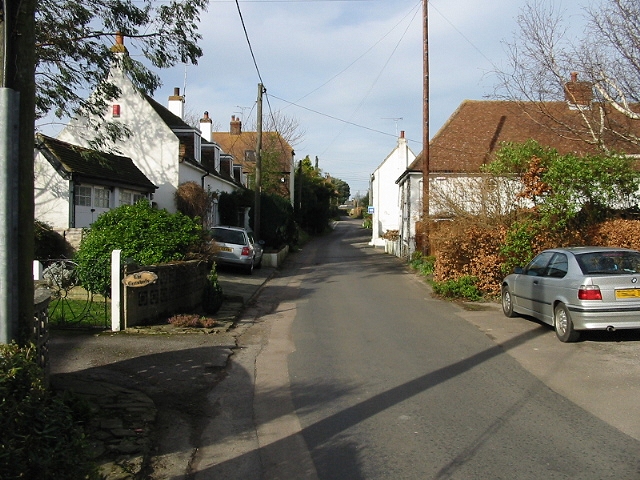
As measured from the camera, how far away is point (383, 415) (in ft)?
20.4

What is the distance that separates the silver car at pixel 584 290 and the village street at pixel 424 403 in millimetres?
392

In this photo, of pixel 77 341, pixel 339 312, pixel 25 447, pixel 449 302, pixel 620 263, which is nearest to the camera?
pixel 25 447

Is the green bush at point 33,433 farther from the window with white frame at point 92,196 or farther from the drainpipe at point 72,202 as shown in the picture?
the window with white frame at point 92,196

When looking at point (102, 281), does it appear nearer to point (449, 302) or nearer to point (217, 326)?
point (217, 326)

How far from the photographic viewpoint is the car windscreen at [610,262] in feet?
32.4

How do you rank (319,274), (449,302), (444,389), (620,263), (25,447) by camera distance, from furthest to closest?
(319,274)
(449,302)
(620,263)
(444,389)
(25,447)

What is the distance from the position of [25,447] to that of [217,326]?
7.94 metres

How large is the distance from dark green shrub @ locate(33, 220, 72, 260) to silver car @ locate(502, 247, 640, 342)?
12586 mm

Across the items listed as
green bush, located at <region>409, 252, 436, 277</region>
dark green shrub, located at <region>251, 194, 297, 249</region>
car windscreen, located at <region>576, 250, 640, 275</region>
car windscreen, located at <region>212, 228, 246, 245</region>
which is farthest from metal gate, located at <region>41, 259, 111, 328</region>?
dark green shrub, located at <region>251, 194, 297, 249</region>

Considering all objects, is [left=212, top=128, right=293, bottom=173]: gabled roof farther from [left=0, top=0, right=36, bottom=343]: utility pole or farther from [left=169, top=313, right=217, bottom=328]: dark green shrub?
[left=0, top=0, right=36, bottom=343]: utility pole

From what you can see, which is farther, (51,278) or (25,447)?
Result: (51,278)

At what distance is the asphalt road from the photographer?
495 centimetres

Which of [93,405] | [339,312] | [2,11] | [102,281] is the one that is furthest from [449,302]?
[2,11]

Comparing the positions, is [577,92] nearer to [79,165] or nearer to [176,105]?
[79,165]
